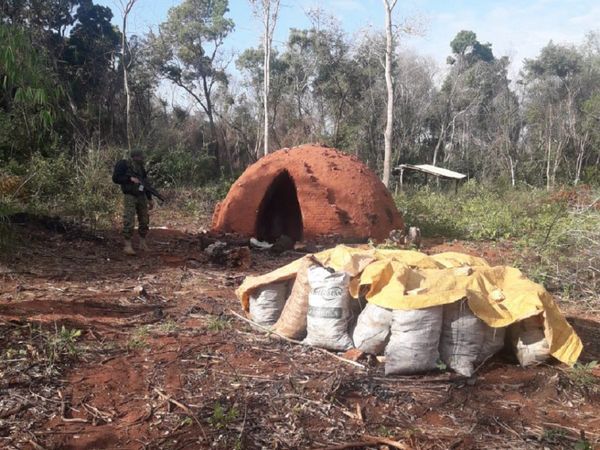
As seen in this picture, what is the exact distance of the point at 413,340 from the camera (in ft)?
12.0

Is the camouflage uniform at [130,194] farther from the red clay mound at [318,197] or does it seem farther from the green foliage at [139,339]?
the green foliage at [139,339]

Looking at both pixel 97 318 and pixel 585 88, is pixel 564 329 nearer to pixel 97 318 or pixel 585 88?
pixel 97 318

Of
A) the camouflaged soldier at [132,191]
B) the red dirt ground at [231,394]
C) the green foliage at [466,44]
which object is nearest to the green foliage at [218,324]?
the red dirt ground at [231,394]

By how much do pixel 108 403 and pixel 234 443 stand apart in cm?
88

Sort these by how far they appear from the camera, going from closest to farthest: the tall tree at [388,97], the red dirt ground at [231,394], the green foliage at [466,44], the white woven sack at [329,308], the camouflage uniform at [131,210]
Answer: the red dirt ground at [231,394]
the white woven sack at [329,308]
the camouflage uniform at [131,210]
the tall tree at [388,97]
the green foliage at [466,44]

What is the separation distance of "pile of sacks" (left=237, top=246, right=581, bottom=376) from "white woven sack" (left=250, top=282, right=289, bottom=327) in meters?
0.25

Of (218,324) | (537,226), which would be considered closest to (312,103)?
(537,226)

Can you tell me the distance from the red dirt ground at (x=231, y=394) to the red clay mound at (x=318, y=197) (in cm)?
458

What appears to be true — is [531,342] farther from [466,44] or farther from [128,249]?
[466,44]

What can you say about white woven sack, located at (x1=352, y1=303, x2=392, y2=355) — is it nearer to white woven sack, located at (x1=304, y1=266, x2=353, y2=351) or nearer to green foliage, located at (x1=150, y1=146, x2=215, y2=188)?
white woven sack, located at (x1=304, y1=266, x2=353, y2=351)

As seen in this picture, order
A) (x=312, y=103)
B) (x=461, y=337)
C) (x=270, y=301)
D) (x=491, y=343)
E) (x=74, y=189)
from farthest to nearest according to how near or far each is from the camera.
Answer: (x=312, y=103), (x=74, y=189), (x=270, y=301), (x=491, y=343), (x=461, y=337)

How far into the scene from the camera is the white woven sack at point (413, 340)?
3.66 metres

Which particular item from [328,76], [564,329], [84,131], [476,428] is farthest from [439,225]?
[328,76]

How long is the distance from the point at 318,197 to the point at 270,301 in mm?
5228
